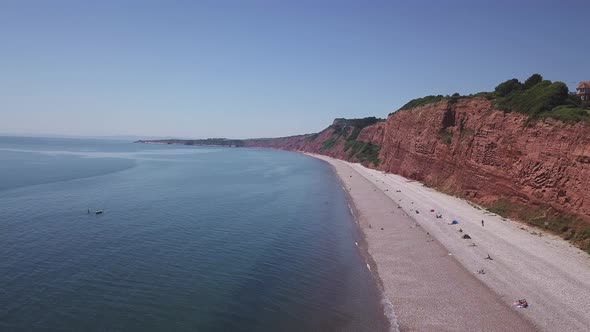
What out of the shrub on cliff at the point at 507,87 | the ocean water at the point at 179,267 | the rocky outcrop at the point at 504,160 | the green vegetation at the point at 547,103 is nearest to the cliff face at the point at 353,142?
the rocky outcrop at the point at 504,160

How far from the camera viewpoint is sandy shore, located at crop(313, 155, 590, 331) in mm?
17016

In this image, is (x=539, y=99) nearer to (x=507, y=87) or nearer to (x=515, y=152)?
(x=515, y=152)

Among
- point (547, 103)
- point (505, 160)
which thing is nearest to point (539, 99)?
point (547, 103)

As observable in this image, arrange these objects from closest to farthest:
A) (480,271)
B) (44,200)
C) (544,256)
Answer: (480,271) < (544,256) < (44,200)

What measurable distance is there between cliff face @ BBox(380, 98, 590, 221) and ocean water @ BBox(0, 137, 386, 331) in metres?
14.9

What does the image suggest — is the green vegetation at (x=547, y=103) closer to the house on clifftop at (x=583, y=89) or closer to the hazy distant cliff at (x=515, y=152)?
the hazy distant cliff at (x=515, y=152)

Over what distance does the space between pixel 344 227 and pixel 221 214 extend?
1230 centimetres

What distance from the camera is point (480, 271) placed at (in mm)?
22406

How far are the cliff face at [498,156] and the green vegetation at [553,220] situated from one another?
0.46 meters

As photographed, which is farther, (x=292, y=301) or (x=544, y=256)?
(x=544, y=256)

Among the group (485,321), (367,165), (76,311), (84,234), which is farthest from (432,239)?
(367,165)

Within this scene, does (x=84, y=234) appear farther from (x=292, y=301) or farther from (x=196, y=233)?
(x=292, y=301)

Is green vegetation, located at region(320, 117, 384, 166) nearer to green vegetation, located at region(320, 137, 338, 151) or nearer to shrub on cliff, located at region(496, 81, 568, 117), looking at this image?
green vegetation, located at region(320, 137, 338, 151)

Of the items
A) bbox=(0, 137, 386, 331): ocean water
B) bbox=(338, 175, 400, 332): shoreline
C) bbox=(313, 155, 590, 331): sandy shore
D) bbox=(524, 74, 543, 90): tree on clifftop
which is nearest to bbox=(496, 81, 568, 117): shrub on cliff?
bbox=(524, 74, 543, 90): tree on clifftop
